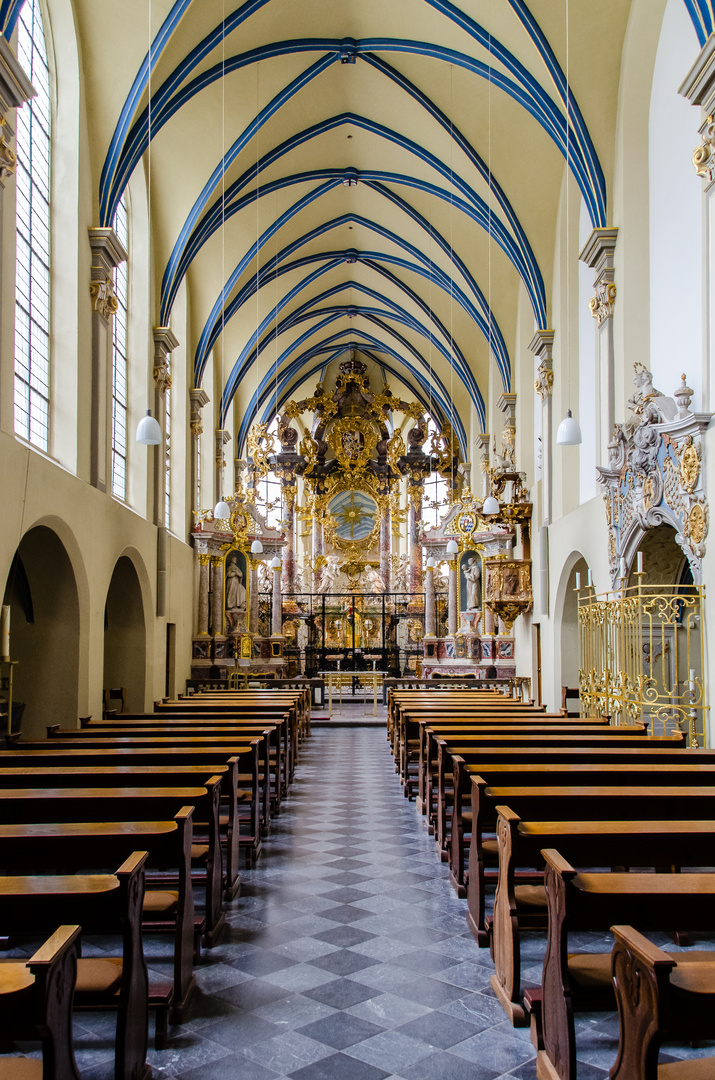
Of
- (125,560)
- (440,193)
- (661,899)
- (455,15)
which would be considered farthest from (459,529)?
(661,899)

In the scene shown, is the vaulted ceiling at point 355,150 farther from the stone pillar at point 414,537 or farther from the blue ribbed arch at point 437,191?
the stone pillar at point 414,537

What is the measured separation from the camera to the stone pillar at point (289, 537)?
30969 mm

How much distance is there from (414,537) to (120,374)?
57.3ft

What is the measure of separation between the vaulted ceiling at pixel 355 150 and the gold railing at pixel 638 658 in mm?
6112

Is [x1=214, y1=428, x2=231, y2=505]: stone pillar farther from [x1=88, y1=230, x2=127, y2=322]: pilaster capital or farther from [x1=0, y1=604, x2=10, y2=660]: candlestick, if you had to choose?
[x1=0, y1=604, x2=10, y2=660]: candlestick

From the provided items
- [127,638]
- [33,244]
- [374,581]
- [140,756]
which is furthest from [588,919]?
[374,581]

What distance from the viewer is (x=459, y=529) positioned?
23562 millimetres

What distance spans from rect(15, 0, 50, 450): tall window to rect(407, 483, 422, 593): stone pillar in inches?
813

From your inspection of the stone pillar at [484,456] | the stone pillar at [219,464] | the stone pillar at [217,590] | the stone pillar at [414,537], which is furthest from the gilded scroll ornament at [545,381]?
the stone pillar at [414,537]

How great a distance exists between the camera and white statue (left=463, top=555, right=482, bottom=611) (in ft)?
78.8

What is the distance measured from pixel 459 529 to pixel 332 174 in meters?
9.55

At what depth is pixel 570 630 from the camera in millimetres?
16812

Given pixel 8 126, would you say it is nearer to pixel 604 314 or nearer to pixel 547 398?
pixel 604 314

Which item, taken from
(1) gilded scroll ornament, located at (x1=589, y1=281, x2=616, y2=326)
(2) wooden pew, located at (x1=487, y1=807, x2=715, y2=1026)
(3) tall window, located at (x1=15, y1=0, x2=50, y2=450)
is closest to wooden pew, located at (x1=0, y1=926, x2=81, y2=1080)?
(2) wooden pew, located at (x1=487, y1=807, x2=715, y2=1026)
